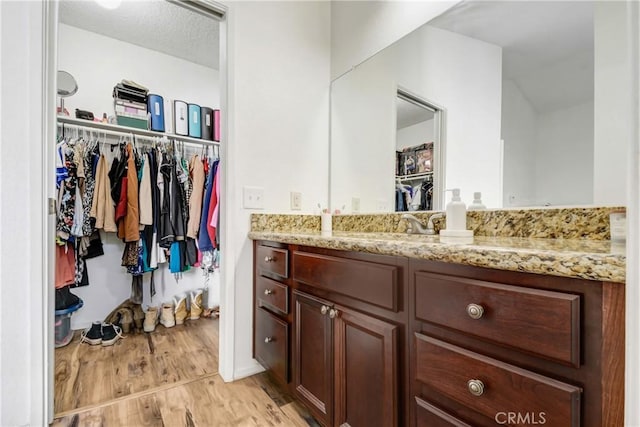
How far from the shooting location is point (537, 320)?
536 millimetres

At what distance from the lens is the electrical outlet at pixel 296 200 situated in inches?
71.3

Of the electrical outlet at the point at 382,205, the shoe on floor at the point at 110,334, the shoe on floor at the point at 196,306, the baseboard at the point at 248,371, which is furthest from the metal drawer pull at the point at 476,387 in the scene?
the shoe on floor at the point at 196,306

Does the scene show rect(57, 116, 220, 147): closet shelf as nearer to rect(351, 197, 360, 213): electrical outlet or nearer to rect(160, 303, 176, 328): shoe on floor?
rect(160, 303, 176, 328): shoe on floor

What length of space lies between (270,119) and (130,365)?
1748 mm

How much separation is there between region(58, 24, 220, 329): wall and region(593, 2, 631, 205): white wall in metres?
2.91

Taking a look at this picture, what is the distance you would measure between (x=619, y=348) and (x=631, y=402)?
14 cm

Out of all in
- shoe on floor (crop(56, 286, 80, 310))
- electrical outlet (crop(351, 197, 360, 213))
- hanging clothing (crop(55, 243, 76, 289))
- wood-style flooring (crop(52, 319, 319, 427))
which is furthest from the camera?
shoe on floor (crop(56, 286, 80, 310))

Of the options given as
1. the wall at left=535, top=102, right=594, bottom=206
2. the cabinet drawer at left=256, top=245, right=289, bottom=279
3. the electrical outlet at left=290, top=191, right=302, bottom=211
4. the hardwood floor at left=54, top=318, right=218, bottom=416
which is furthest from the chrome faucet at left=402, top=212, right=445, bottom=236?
the hardwood floor at left=54, top=318, right=218, bottom=416

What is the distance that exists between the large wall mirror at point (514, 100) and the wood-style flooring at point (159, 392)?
1169 millimetres

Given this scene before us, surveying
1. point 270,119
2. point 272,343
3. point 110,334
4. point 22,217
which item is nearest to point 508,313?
point 272,343

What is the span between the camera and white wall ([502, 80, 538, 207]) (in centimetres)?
109

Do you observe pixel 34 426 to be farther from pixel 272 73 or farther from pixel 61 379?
pixel 272 73

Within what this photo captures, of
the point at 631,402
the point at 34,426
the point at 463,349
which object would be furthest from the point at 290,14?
the point at 34,426

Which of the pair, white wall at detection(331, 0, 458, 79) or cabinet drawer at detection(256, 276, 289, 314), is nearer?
cabinet drawer at detection(256, 276, 289, 314)
